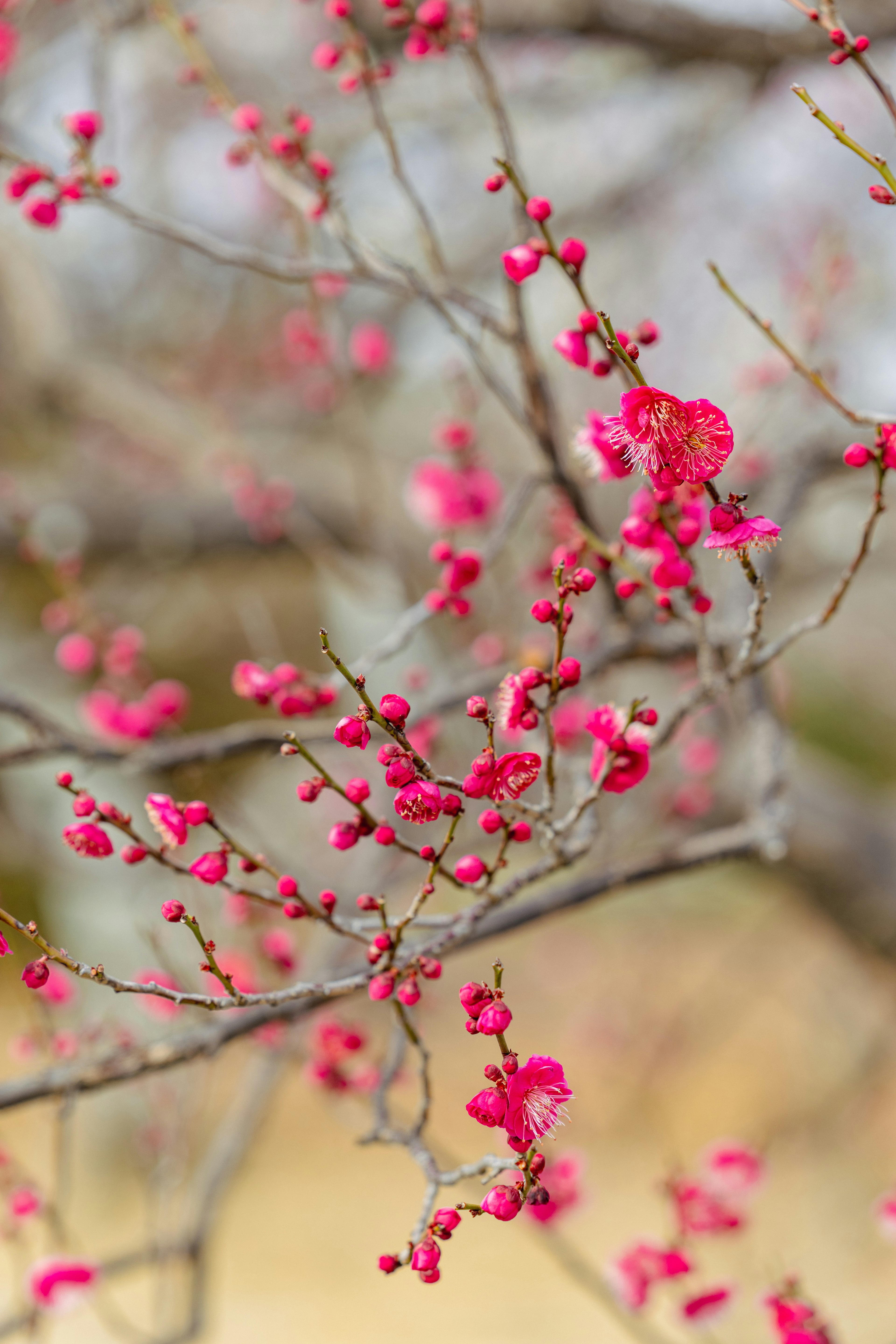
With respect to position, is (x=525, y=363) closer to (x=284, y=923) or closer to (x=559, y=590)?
(x=559, y=590)

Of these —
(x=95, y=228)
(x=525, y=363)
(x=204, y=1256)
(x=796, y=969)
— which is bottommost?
(x=204, y=1256)

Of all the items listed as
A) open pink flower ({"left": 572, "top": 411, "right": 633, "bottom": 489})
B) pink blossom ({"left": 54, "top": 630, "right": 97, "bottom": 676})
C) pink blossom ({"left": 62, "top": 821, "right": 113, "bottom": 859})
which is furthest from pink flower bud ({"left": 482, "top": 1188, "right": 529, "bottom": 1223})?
pink blossom ({"left": 54, "top": 630, "right": 97, "bottom": 676})

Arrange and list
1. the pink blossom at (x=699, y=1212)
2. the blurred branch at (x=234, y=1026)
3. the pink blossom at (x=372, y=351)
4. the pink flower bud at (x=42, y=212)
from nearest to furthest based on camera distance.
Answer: the blurred branch at (x=234, y=1026)
the pink flower bud at (x=42, y=212)
the pink blossom at (x=699, y=1212)
the pink blossom at (x=372, y=351)

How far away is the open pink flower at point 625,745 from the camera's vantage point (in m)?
0.64

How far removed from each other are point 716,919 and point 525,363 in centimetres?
492

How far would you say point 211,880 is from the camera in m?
0.64

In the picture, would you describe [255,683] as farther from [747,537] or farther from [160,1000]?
[160,1000]

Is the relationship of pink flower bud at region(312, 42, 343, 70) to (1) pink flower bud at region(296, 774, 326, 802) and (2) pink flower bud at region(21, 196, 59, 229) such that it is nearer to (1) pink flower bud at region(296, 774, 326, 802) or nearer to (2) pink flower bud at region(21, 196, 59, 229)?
(2) pink flower bud at region(21, 196, 59, 229)

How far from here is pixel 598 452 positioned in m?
0.79

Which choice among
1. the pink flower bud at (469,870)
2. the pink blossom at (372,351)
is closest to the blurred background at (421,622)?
the pink blossom at (372,351)

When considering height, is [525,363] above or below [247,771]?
below

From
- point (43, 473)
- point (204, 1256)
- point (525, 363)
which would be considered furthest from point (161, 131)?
point (204, 1256)

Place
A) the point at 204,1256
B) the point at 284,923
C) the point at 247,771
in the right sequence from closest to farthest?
1. the point at 204,1256
2. the point at 284,923
3. the point at 247,771

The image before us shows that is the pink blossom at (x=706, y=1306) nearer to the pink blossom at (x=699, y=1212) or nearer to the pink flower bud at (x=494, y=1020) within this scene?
the pink blossom at (x=699, y=1212)
